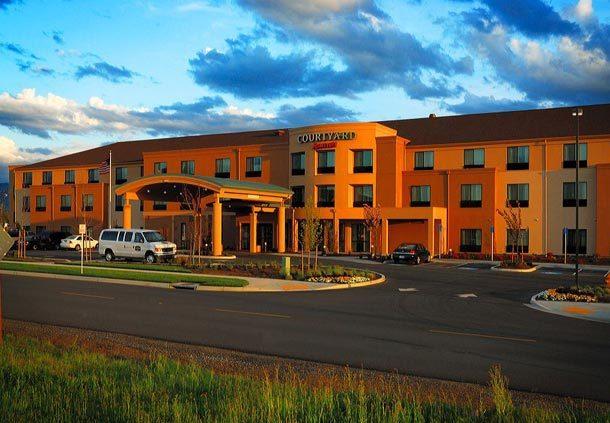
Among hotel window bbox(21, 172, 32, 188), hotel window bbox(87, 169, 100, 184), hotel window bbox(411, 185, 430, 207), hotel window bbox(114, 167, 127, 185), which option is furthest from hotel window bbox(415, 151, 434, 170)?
hotel window bbox(21, 172, 32, 188)

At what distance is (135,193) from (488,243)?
26854 mm

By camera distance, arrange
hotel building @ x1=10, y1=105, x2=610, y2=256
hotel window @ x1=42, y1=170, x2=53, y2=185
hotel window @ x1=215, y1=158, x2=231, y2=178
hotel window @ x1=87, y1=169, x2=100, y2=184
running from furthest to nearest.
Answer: hotel window @ x1=42, y1=170, x2=53, y2=185 → hotel window @ x1=87, y1=169, x2=100, y2=184 → hotel window @ x1=215, y1=158, x2=231, y2=178 → hotel building @ x1=10, y1=105, x2=610, y2=256

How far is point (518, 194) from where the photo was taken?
4834 cm

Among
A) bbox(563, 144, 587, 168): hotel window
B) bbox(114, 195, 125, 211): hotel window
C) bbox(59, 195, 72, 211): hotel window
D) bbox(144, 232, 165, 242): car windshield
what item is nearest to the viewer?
bbox(144, 232, 165, 242): car windshield

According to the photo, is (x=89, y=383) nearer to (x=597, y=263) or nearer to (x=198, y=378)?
(x=198, y=378)

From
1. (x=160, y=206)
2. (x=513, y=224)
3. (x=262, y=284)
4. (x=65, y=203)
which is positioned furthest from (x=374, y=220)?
(x=65, y=203)

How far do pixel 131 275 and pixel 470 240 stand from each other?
29148 millimetres

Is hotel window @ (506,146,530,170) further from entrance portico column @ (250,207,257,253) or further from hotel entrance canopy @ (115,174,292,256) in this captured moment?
entrance portico column @ (250,207,257,253)

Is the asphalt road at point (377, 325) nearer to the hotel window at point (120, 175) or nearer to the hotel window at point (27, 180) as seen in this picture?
the hotel window at point (120, 175)

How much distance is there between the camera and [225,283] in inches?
1016

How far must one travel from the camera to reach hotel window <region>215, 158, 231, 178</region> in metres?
59.1

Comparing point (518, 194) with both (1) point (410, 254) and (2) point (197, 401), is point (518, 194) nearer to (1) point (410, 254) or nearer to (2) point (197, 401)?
(1) point (410, 254)

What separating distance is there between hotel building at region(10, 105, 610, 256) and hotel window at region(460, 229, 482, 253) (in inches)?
3.2

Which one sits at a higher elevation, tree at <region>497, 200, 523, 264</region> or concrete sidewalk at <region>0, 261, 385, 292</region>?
tree at <region>497, 200, 523, 264</region>
